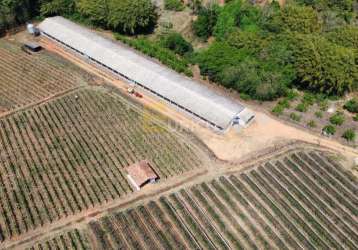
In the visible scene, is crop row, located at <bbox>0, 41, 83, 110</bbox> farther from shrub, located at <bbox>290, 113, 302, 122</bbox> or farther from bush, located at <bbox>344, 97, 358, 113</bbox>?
bush, located at <bbox>344, 97, 358, 113</bbox>

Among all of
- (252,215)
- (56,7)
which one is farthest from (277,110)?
(56,7)

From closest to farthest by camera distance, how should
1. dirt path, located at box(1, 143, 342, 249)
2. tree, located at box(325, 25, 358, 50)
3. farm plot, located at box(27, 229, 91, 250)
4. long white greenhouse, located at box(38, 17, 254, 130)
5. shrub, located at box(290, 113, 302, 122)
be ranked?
farm plot, located at box(27, 229, 91, 250)
dirt path, located at box(1, 143, 342, 249)
long white greenhouse, located at box(38, 17, 254, 130)
shrub, located at box(290, 113, 302, 122)
tree, located at box(325, 25, 358, 50)

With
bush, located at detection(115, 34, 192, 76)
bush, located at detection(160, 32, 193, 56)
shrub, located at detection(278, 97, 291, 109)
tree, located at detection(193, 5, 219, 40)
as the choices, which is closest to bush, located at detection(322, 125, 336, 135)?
shrub, located at detection(278, 97, 291, 109)

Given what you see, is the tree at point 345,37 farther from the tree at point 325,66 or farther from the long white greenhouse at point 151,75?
the long white greenhouse at point 151,75

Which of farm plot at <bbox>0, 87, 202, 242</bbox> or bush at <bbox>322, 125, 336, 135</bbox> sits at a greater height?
bush at <bbox>322, 125, 336, 135</bbox>

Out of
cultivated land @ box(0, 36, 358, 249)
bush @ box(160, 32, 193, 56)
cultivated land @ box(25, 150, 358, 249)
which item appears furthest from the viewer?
bush @ box(160, 32, 193, 56)

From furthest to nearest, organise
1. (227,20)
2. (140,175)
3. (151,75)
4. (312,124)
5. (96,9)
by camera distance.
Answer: (96,9)
(227,20)
(151,75)
(312,124)
(140,175)

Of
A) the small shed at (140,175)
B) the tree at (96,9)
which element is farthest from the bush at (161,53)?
the small shed at (140,175)

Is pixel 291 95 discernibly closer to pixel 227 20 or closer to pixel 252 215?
pixel 227 20
